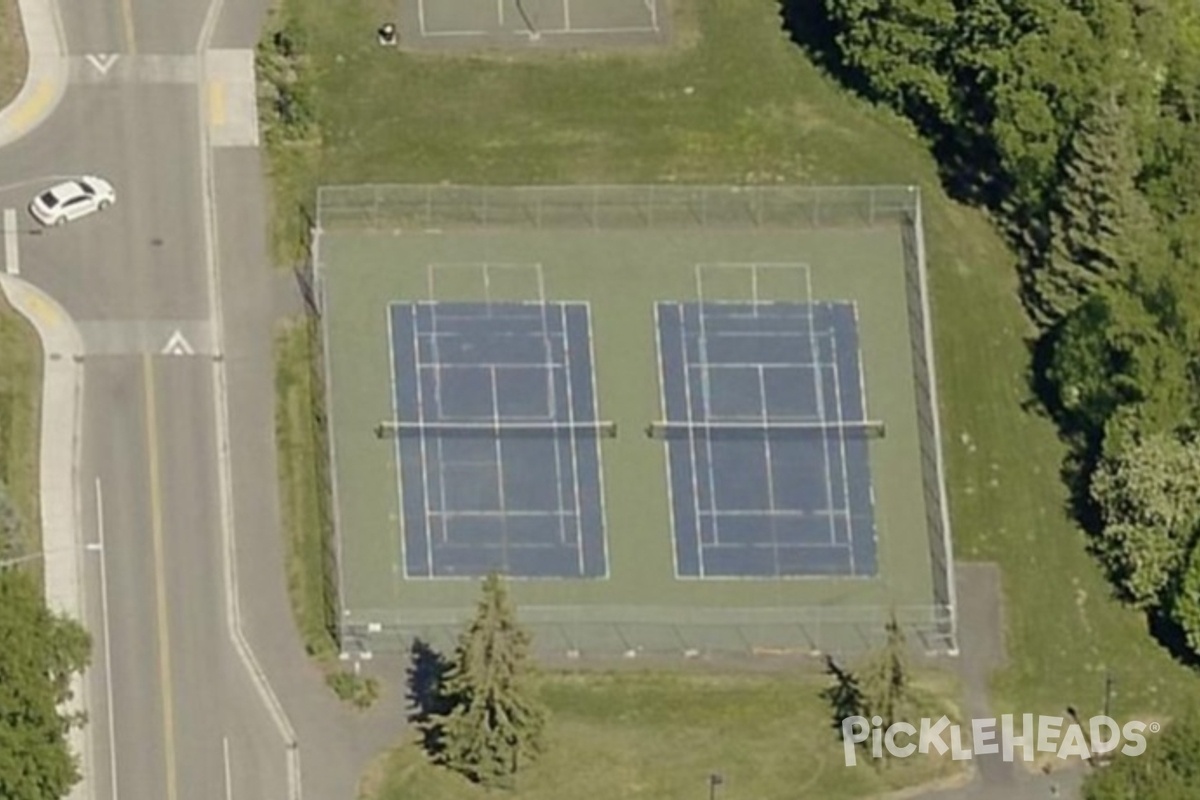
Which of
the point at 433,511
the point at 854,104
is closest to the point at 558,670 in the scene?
the point at 433,511

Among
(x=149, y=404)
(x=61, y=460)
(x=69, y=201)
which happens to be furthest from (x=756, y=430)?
(x=69, y=201)

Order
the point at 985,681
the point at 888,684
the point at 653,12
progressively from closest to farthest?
the point at 888,684 < the point at 985,681 < the point at 653,12

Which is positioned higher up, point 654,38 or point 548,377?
point 654,38

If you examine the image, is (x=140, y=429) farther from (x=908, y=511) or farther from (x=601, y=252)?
(x=908, y=511)

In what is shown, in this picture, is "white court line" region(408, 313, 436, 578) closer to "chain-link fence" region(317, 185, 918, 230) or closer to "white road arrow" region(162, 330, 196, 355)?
"chain-link fence" region(317, 185, 918, 230)

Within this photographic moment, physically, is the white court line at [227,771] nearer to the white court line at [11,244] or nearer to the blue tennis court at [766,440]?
the blue tennis court at [766,440]

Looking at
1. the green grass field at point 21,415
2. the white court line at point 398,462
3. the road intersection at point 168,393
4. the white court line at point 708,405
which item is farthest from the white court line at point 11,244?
the white court line at point 708,405

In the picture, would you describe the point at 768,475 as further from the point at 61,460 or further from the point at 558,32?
the point at 61,460
